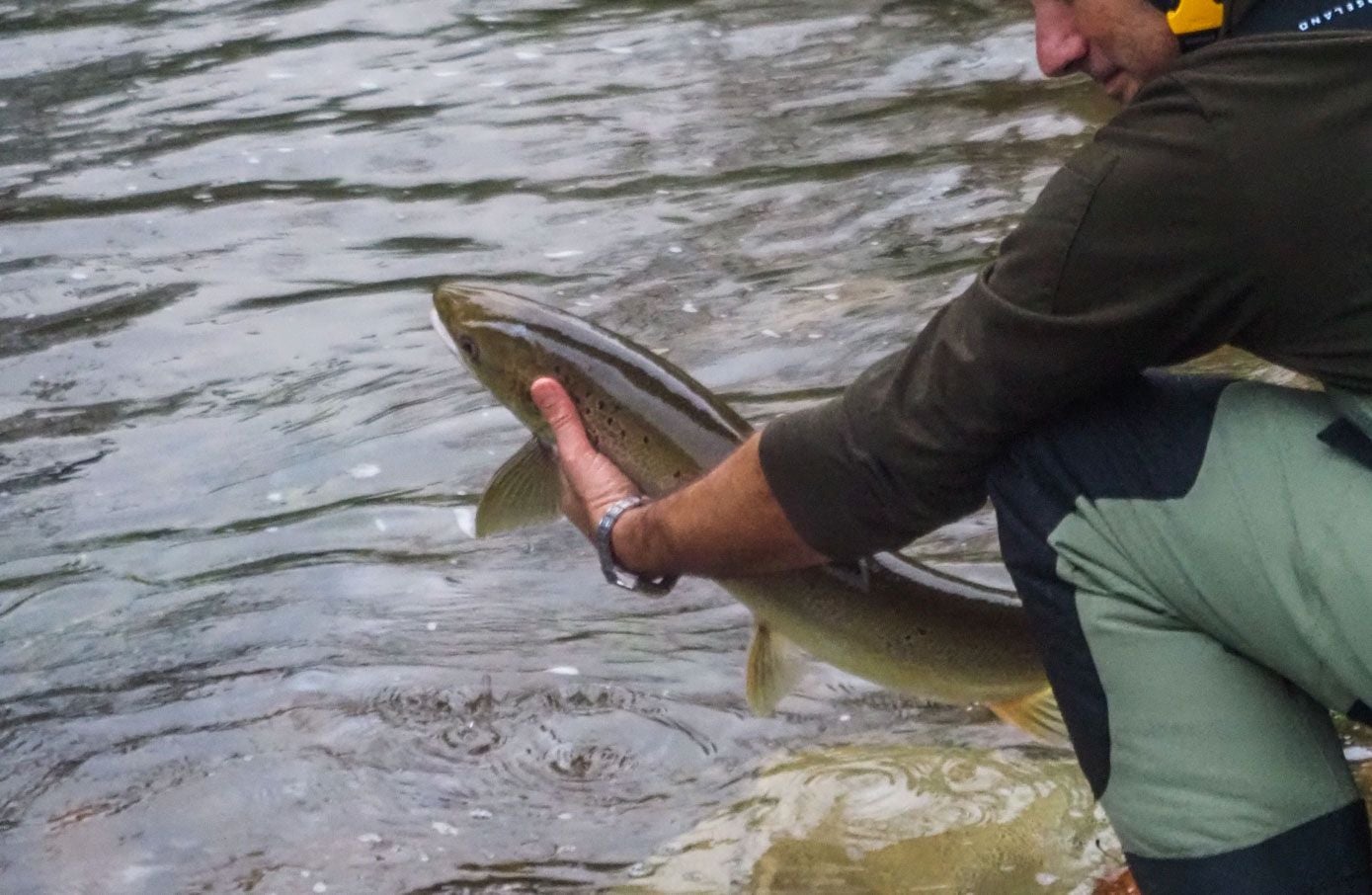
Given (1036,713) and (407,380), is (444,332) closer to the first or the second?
(1036,713)

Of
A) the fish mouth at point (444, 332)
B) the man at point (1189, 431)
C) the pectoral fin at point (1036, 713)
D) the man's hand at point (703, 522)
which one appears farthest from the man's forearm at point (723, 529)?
the fish mouth at point (444, 332)

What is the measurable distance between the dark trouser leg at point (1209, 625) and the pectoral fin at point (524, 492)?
1.14 m

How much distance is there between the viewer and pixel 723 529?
9.09 ft

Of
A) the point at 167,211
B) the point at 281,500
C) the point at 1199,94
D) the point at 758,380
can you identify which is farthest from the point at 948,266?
the point at 1199,94

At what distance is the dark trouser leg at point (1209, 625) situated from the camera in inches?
86.4

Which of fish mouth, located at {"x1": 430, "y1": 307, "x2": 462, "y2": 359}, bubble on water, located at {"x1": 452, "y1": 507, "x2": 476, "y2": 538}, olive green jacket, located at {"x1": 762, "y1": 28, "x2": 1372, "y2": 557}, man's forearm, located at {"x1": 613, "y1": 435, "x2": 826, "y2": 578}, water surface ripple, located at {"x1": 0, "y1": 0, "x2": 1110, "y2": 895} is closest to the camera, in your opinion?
olive green jacket, located at {"x1": 762, "y1": 28, "x2": 1372, "y2": 557}

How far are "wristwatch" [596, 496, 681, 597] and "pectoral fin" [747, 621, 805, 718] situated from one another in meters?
0.29

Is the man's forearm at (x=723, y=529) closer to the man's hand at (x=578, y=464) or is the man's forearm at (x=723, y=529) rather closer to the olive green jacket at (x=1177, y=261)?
the man's hand at (x=578, y=464)

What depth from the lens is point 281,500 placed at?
201 inches

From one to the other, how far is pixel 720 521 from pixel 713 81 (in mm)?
6467

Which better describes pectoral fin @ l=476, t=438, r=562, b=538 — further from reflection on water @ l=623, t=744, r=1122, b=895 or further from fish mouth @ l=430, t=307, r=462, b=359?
reflection on water @ l=623, t=744, r=1122, b=895

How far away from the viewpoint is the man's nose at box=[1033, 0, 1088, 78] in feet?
7.83

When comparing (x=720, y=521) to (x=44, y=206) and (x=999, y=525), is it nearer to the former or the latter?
(x=999, y=525)

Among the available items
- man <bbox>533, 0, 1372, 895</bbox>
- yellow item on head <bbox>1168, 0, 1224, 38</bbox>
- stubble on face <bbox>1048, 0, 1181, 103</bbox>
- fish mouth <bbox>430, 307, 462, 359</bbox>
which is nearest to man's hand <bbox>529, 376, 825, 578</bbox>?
man <bbox>533, 0, 1372, 895</bbox>
